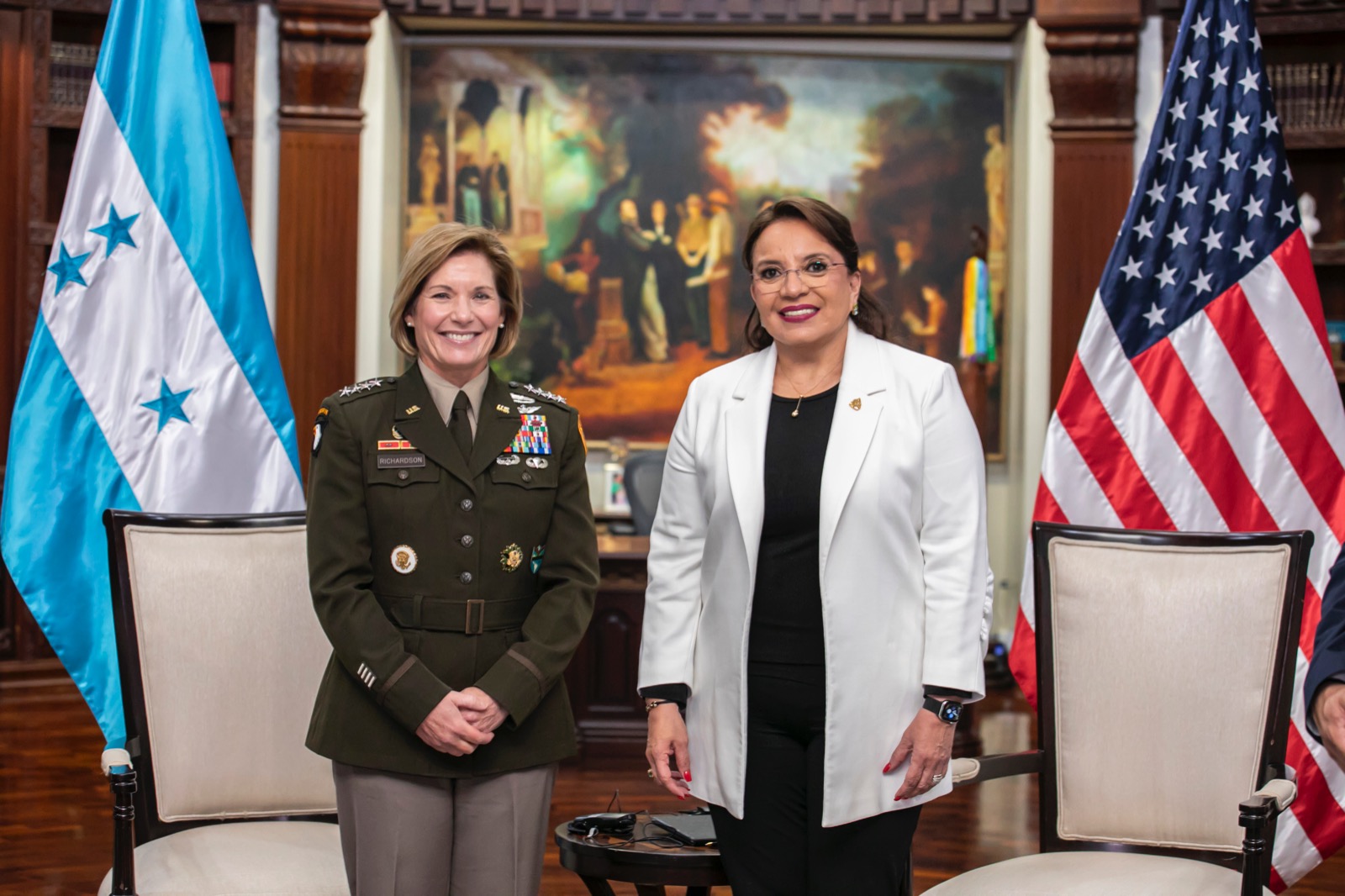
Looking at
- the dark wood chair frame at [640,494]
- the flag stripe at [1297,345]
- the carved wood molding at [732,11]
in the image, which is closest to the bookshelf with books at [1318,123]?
the carved wood molding at [732,11]

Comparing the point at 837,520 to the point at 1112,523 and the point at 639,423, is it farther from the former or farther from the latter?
the point at 639,423

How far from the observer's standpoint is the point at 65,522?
3.16m

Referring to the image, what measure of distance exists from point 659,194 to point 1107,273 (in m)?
4.02

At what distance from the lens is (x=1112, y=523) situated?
366cm

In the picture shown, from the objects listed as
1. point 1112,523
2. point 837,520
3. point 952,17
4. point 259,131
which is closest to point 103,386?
point 837,520

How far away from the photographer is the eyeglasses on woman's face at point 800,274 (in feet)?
6.91

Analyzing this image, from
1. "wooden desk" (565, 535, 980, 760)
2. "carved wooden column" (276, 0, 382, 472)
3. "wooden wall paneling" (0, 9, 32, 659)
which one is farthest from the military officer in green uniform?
"wooden wall paneling" (0, 9, 32, 659)

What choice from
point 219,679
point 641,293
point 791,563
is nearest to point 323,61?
point 641,293

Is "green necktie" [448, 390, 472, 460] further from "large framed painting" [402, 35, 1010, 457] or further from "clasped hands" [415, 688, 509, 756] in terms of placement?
"large framed painting" [402, 35, 1010, 457]

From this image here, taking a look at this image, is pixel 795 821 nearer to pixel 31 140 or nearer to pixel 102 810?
pixel 102 810

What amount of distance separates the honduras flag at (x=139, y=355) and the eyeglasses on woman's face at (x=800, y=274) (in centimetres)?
173

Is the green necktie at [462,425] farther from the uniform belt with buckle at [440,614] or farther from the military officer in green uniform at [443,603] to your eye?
the uniform belt with buckle at [440,614]

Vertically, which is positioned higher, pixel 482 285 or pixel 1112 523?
pixel 482 285

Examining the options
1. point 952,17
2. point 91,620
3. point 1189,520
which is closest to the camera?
point 91,620
